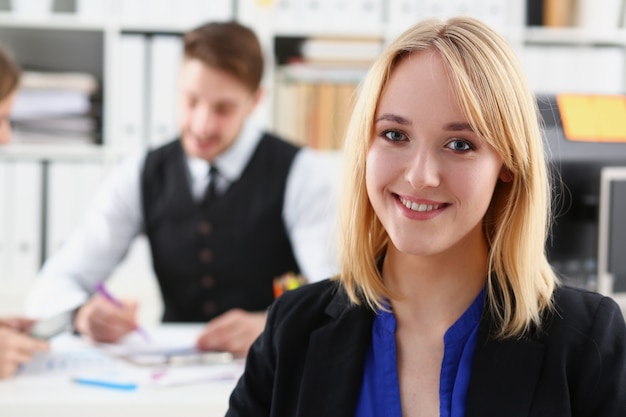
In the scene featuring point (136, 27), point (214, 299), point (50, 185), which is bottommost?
point (214, 299)

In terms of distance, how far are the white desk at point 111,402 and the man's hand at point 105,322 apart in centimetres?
31

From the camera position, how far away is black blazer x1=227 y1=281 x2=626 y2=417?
3.49 ft

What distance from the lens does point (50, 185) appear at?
2.95 metres

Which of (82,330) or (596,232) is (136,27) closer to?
(82,330)

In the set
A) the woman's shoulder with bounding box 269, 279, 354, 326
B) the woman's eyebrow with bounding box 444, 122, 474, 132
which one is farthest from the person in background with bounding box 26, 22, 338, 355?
the woman's eyebrow with bounding box 444, 122, 474, 132

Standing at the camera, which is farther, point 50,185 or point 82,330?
point 50,185

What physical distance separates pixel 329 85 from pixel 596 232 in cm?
162

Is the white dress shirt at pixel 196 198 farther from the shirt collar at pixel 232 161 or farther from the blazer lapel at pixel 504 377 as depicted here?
the blazer lapel at pixel 504 377

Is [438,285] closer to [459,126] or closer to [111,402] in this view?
[459,126]

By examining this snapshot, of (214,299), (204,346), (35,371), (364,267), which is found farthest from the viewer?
(214,299)

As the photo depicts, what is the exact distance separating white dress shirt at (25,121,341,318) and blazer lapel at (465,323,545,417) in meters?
1.19

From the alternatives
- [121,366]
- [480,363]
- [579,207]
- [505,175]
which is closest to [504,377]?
[480,363]

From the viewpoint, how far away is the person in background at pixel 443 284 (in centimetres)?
107

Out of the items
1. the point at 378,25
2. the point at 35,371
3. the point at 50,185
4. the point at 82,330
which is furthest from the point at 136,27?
the point at 35,371
